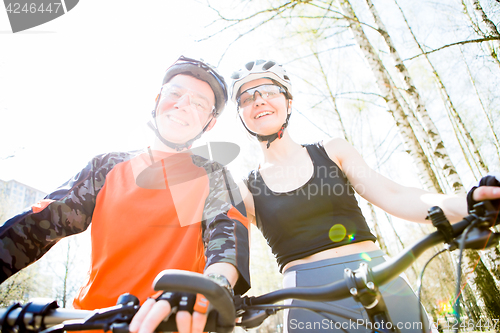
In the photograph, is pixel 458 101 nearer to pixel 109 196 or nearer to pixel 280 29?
pixel 280 29

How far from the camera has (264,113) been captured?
9.63ft

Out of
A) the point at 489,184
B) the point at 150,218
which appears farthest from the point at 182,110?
the point at 489,184

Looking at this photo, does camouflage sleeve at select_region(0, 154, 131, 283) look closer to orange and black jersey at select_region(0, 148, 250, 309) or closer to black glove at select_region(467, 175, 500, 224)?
orange and black jersey at select_region(0, 148, 250, 309)

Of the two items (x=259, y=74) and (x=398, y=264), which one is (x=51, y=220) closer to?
(x=398, y=264)

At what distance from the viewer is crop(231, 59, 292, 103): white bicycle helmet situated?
125 inches

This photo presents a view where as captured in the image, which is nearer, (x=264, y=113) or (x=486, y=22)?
(x=264, y=113)

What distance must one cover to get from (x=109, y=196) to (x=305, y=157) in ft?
5.84

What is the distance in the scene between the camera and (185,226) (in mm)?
2039

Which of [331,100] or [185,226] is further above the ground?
[331,100]

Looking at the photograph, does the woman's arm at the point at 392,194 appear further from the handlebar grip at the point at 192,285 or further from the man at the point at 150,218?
the handlebar grip at the point at 192,285

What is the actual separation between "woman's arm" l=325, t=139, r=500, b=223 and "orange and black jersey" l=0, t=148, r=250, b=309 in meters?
1.05

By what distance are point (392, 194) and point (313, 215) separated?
2.08 ft

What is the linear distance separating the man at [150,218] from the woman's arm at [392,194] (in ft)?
3.44

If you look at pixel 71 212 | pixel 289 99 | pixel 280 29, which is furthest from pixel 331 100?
pixel 71 212
